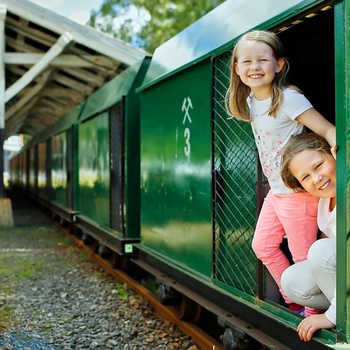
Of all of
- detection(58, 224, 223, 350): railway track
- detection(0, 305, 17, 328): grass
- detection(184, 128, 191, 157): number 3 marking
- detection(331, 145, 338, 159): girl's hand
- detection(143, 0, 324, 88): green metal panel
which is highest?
→ detection(143, 0, 324, 88): green metal panel

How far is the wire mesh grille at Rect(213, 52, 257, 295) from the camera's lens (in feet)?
13.0

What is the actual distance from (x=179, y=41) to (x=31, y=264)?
524cm

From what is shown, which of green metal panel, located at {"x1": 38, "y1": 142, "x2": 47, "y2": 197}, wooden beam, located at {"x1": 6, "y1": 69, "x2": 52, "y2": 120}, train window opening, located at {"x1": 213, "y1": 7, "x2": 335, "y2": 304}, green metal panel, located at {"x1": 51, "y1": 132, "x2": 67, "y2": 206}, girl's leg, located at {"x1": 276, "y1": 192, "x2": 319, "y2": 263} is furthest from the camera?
green metal panel, located at {"x1": 38, "y1": 142, "x2": 47, "y2": 197}

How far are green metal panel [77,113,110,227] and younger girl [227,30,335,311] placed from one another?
17.2 ft

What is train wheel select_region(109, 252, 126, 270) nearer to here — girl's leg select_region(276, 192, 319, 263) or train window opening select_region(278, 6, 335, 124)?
train window opening select_region(278, 6, 335, 124)

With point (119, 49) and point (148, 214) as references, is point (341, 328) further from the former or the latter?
point (119, 49)

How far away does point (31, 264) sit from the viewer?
31.4 feet

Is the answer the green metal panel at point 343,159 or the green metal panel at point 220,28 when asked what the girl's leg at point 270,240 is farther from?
the green metal panel at point 220,28

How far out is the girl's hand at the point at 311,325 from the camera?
121 inches

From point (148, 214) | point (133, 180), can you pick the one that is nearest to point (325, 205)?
point (148, 214)

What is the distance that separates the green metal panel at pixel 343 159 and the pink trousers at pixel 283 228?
449 mm

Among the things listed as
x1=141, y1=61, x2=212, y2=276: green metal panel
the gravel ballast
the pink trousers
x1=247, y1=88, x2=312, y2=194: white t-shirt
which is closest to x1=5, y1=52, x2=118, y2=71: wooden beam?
the gravel ballast

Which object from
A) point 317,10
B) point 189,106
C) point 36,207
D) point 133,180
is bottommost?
point 36,207

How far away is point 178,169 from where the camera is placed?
17.9ft
